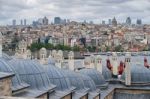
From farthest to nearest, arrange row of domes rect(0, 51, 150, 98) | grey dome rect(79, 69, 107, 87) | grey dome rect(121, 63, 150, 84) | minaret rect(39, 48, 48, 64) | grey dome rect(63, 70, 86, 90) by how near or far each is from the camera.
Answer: grey dome rect(121, 63, 150, 84), grey dome rect(79, 69, 107, 87), minaret rect(39, 48, 48, 64), grey dome rect(63, 70, 86, 90), row of domes rect(0, 51, 150, 98)

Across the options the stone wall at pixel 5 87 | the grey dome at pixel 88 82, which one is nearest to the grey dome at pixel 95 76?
the grey dome at pixel 88 82

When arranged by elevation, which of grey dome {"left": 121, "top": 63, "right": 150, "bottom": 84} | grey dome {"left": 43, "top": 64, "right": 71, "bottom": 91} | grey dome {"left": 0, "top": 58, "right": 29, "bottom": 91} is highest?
grey dome {"left": 0, "top": 58, "right": 29, "bottom": 91}

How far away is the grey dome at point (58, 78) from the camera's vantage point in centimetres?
1469

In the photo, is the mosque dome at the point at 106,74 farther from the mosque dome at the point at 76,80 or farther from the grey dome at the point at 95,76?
A: the mosque dome at the point at 76,80

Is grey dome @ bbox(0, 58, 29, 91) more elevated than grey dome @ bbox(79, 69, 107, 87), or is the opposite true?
grey dome @ bbox(0, 58, 29, 91)

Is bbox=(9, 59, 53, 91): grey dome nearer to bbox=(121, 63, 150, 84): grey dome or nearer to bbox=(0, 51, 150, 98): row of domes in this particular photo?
bbox=(0, 51, 150, 98): row of domes

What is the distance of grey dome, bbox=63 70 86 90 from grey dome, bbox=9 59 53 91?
350cm

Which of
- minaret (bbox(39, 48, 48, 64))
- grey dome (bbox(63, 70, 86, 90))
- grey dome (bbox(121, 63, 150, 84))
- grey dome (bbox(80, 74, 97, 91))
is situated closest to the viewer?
grey dome (bbox(63, 70, 86, 90))

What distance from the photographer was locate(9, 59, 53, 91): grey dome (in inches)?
477

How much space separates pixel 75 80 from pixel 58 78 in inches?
66.4

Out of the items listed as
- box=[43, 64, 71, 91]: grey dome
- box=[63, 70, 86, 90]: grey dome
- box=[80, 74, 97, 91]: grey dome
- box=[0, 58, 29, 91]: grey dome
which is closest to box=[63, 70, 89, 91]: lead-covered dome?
box=[63, 70, 86, 90]: grey dome

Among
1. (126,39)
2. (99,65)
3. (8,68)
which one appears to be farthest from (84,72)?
(126,39)

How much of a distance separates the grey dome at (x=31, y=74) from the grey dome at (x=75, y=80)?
3502mm

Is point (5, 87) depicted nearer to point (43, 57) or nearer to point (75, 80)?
point (75, 80)
